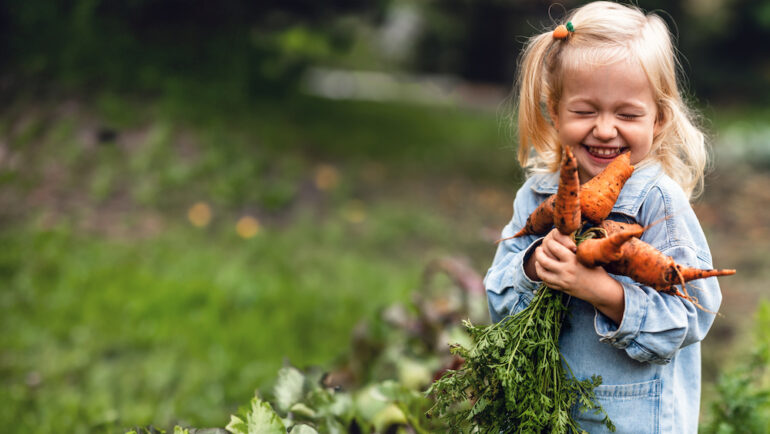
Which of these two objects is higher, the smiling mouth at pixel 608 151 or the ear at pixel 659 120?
the ear at pixel 659 120

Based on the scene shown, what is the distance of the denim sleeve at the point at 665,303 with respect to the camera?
1.66 metres

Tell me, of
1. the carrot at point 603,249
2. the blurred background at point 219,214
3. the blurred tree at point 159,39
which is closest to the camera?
the carrot at point 603,249

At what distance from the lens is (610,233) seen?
1727 millimetres

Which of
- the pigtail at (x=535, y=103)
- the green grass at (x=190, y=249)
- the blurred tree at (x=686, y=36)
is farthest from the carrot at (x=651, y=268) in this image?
the blurred tree at (x=686, y=36)

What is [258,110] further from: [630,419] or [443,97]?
[443,97]

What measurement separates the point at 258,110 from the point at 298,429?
5212 millimetres

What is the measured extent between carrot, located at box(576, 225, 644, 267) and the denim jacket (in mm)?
126

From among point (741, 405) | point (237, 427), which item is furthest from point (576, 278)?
point (741, 405)

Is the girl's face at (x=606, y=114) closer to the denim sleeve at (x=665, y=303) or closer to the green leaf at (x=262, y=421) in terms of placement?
the denim sleeve at (x=665, y=303)

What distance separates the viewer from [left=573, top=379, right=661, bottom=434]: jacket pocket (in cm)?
179

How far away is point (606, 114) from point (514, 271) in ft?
1.57

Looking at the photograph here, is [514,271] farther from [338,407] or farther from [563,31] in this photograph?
[338,407]

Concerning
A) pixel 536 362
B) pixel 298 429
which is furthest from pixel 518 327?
pixel 298 429

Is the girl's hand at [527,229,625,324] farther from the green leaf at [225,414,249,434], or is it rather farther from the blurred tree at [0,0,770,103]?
the blurred tree at [0,0,770,103]
